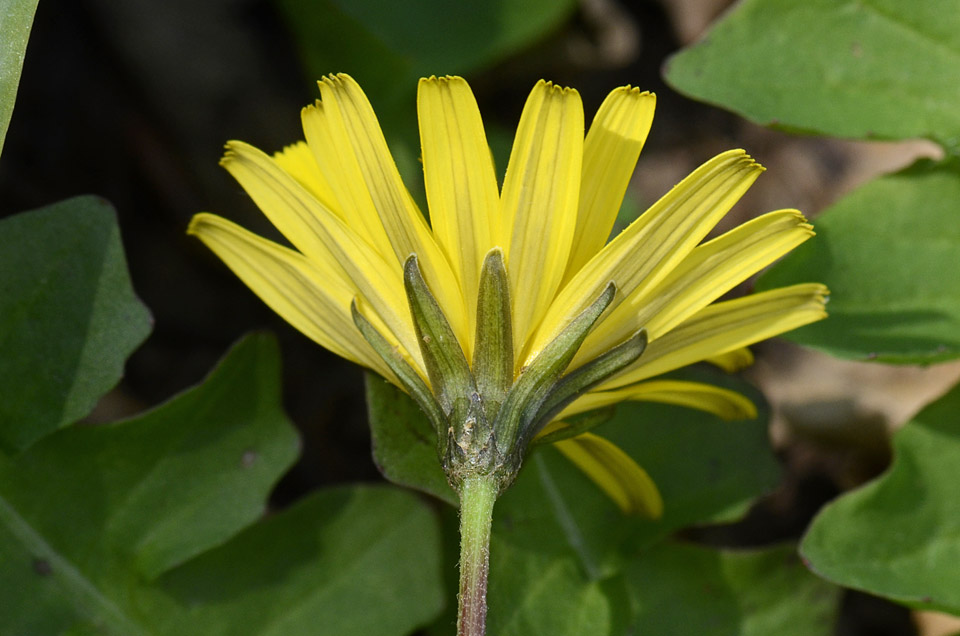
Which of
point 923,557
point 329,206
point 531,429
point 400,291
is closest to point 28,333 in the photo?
point 329,206

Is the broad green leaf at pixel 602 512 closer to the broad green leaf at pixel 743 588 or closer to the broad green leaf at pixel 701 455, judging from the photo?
the broad green leaf at pixel 701 455

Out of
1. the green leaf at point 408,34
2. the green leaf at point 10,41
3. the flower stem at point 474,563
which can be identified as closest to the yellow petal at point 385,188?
the flower stem at point 474,563

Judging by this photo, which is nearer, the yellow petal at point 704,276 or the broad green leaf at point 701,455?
the yellow petal at point 704,276

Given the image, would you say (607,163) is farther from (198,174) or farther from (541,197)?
(198,174)

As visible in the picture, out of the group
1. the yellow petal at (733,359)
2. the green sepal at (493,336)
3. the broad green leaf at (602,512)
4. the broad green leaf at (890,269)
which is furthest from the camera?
the broad green leaf at (602,512)

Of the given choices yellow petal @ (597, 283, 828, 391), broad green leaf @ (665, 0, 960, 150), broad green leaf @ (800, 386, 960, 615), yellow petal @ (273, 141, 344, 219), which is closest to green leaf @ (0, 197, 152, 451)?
yellow petal @ (273, 141, 344, 219)

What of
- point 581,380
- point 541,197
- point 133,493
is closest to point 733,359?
point 581,380

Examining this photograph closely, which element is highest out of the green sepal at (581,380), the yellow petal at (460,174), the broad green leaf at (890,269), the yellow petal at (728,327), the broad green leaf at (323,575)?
the yellow petal at (460,174)
